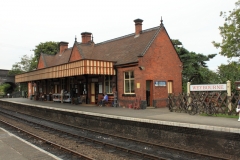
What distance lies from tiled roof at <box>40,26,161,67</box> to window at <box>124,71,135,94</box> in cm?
105

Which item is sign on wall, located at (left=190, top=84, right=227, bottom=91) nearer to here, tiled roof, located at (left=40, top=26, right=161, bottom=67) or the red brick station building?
the red brick station building

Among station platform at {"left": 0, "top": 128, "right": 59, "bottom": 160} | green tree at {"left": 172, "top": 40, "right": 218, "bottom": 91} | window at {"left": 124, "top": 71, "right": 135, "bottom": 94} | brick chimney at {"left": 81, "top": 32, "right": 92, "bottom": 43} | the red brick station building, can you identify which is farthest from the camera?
brick chimney at {"left": 81, "top": 32, "right": 92, "bottom": 43}

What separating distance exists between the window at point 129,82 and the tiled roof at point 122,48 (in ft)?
3.43

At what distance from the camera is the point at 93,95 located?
2341 cm

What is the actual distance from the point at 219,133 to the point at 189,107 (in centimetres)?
610

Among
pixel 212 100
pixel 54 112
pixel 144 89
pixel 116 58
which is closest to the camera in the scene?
pixel 212 100

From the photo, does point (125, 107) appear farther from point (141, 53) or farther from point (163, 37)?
point (163, 37)

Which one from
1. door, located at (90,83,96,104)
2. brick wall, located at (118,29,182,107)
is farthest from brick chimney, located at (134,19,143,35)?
door, located at (90,83,96,104)

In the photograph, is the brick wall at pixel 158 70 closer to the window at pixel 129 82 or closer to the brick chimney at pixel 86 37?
the window at pixel 129 82

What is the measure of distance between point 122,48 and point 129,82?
4.71m

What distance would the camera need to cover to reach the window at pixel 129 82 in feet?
63.8

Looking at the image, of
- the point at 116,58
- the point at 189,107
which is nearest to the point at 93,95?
the point at 116,58

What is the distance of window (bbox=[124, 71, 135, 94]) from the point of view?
1944 cm

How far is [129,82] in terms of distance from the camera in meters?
19.7
